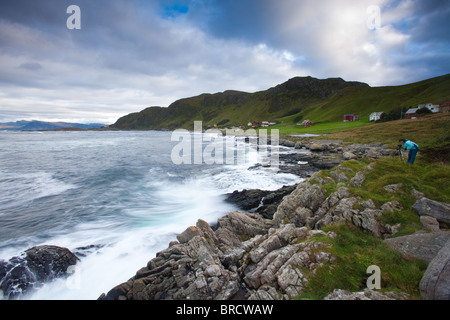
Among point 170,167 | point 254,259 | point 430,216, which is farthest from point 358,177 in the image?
point 170,167

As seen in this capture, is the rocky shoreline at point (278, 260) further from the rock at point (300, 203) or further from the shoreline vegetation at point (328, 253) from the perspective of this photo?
the rock at point (300, 203)

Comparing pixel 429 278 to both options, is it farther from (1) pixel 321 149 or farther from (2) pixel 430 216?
(1) pixel 321 149

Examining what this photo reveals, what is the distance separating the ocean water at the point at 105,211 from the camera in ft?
39.0

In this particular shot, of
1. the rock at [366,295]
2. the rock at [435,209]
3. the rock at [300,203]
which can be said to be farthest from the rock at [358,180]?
the rock at [366,295]

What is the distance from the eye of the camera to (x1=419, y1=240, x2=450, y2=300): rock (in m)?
5.11

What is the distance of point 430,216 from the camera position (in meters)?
8.59

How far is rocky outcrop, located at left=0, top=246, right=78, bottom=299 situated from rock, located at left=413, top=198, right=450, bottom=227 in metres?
18.7

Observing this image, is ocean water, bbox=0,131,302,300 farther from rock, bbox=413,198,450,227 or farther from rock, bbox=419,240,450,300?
rock, bbox=413,198,450,227

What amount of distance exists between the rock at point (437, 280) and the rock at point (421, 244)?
1001 mm

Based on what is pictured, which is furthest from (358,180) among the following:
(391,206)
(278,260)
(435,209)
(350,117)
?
(350,117)

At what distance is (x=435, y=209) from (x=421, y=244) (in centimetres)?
304

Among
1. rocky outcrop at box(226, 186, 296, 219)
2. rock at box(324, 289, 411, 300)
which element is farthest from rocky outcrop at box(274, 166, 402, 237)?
rock at box(324, 289, 411, 300)

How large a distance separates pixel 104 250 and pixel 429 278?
16750 mm

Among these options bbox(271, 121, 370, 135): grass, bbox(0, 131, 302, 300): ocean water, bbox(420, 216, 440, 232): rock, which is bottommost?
bbox(0, 131, 302, 300): ocean water
